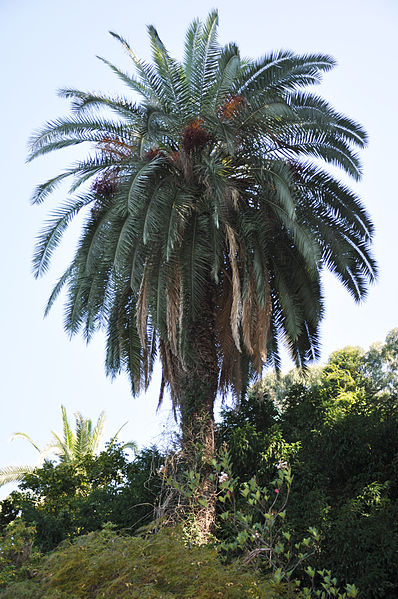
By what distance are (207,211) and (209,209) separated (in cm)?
15

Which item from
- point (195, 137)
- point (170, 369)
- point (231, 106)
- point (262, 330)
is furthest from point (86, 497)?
point (231, 106)

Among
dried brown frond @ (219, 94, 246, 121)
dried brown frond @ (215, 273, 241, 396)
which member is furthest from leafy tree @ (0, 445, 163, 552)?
dried brown frond @ (219, 94, 246, 121)

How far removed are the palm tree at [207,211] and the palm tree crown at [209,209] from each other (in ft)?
0.09

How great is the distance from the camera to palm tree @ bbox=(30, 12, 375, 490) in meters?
12.2

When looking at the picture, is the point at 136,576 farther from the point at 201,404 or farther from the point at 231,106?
the point at 231,106

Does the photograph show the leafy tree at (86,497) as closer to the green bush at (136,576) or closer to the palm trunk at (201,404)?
the palm trunk at (201,404)

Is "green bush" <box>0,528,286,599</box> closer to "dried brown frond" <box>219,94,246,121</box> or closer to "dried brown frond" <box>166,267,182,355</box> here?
"dried brown frond" <box>166,267,182,355</box>

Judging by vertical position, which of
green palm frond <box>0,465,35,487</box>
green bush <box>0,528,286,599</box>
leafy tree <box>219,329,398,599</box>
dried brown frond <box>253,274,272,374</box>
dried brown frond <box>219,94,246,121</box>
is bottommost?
green bush <box>0,528,286,599</box>

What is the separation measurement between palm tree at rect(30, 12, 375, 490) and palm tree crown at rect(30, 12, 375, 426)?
3 cm

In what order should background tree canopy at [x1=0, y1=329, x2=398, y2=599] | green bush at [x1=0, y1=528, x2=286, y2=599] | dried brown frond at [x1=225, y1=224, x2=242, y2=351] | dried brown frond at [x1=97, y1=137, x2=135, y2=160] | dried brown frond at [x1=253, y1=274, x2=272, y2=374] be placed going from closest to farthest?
green bush at [x1=0, y1=528, x2=286, y2=599]
background tree canopy at [x1=0, y1=329, x2=398, y2=599]
dried brown frond at [x1=225, y1=224, x2=242, y2=351]
dried brown frond at [x1=253, y1=274, x2=272, y2=374]
dried brown frond at [x1=97, y1=137, x2=135, y2=160]

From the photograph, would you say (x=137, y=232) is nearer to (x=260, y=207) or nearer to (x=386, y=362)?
(x=260, y=207)

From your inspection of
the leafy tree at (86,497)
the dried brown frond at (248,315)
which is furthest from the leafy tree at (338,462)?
the leafy tree at (86,497)

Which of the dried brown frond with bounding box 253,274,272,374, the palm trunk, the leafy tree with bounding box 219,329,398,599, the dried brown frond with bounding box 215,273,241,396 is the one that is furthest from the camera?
the dried brown frond with bounding box 215,273,241,396

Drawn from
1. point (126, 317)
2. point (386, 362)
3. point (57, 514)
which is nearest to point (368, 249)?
point (126, 317)
